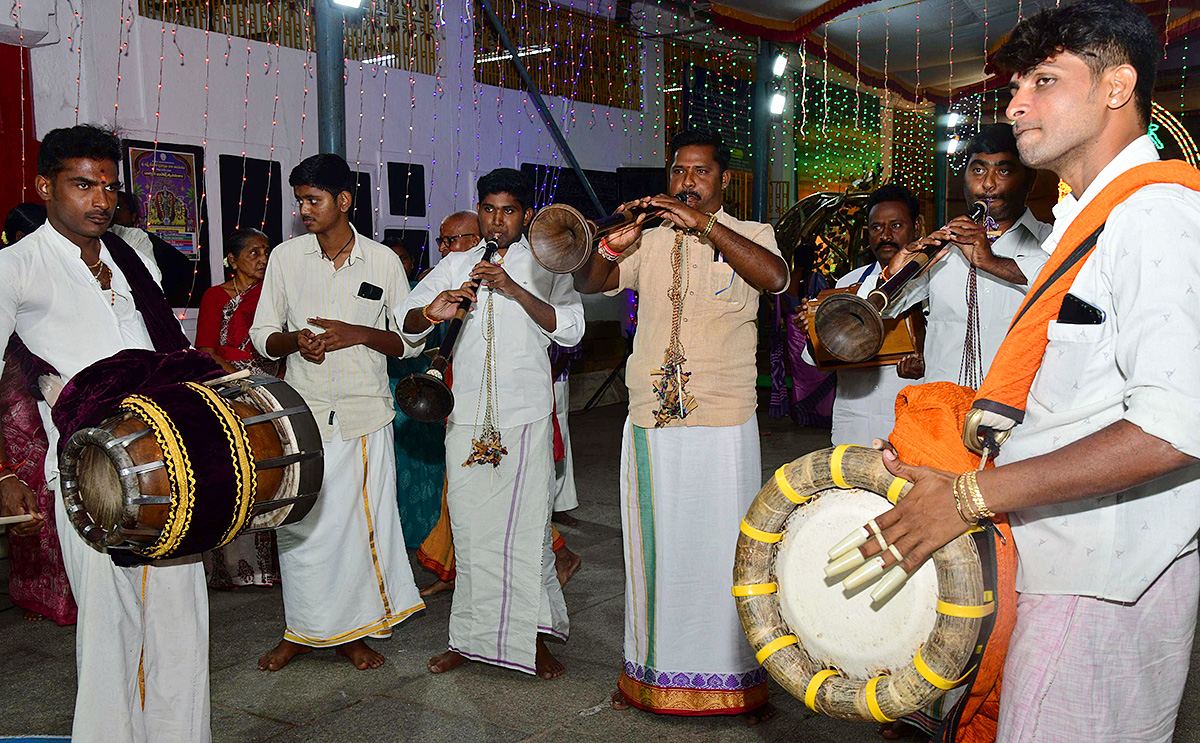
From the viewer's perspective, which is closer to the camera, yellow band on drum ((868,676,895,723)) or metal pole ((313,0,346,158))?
yellow band on drum ((868,676,895,723))

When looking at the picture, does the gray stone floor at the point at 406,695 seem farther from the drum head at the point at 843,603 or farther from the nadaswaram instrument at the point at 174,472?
the drum head at the point at 843,603

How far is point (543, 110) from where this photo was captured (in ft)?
34.7

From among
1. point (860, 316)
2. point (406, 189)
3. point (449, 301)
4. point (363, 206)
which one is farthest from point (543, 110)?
point (860, 316)

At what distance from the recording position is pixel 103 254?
2.93 meters

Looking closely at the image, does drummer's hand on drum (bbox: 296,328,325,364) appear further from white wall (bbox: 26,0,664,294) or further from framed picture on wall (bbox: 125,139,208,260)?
white wall (bbox: 26,0,664,294)

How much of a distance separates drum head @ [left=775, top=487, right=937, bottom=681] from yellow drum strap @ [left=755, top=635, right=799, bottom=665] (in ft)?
0.06

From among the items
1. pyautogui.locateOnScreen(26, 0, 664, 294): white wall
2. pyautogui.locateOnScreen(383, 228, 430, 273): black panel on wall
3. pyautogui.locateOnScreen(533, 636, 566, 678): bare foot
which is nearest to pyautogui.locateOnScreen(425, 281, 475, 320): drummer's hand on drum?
pyautogui.locateOnScreen(533, 636, 566, 678): bare foot

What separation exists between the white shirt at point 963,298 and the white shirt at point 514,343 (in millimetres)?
1317

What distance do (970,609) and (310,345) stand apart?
2.90m

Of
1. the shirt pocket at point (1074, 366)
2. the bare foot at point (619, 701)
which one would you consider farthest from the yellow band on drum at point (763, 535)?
the bare foot at point (619, 701)

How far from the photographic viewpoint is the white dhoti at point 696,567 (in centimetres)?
337

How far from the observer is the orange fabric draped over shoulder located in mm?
1562

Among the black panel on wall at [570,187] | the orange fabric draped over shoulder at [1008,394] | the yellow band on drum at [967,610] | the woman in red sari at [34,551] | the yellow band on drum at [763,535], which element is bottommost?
the woman in red sari at [34,551]

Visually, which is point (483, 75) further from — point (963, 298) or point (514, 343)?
point (963, 298)
